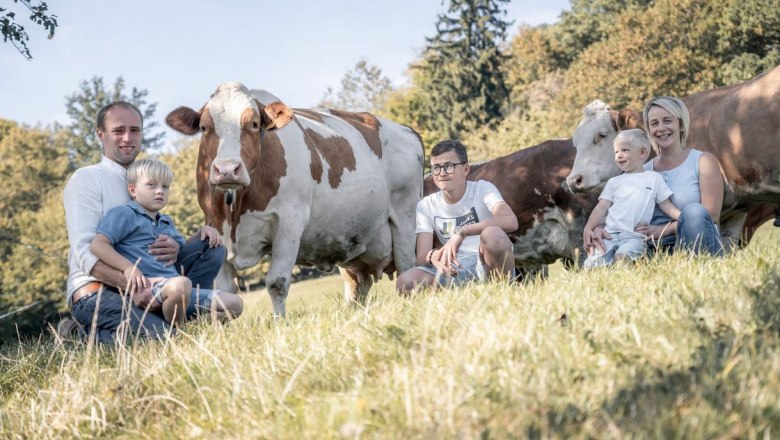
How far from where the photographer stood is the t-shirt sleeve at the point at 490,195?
6875 millimetres

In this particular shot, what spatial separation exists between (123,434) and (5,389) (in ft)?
6.32

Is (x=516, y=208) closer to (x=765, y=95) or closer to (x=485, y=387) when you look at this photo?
(x=765, y=95)

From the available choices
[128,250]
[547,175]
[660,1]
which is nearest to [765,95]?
[547,175]

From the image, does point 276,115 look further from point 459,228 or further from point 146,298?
point 146,298

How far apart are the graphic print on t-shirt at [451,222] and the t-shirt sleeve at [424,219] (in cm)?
5

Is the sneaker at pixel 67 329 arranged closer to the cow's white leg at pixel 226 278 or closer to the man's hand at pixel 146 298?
the man's hand at pixel 146 298

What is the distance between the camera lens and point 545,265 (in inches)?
449

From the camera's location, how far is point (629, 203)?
21.7 feet

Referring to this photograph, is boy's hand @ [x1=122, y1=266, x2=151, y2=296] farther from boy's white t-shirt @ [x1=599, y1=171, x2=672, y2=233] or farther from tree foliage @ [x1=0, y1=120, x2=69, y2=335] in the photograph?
tree foliage @ [x1=0, y1=120, x2=69, y2=335]

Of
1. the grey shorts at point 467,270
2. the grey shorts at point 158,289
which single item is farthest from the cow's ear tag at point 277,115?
the grey shorts at point 158,289

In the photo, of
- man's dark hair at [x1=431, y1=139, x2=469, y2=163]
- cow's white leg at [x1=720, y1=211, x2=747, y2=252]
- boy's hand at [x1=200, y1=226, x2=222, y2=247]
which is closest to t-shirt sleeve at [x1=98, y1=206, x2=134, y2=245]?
boy's hand at [x1=200, y1=226, x2=222, y2=247]

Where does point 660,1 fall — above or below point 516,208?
above

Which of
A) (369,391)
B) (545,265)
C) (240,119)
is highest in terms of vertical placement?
(240,119)

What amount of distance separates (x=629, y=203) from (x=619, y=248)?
0.39 m
